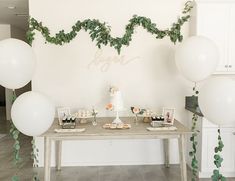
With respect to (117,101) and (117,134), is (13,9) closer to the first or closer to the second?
(117,101)

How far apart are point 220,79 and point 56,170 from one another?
271 centimetres

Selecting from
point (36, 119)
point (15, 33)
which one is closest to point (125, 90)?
point (36, 119)

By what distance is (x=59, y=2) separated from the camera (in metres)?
4.02

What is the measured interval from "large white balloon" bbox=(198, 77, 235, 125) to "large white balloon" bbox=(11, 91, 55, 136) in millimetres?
1436

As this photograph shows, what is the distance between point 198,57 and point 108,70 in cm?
155

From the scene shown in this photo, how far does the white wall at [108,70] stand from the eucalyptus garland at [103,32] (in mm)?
106

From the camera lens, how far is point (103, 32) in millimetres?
3934

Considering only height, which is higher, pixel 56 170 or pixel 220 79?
pixel 220 79

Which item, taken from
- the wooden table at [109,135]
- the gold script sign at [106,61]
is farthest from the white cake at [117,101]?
the gold script sign at [106,61]

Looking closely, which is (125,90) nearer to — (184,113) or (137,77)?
(137,77)

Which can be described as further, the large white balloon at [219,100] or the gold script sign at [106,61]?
the gold script sign at [106,61]

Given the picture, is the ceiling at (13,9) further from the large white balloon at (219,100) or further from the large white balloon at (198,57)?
the large white balloon at (219,100)

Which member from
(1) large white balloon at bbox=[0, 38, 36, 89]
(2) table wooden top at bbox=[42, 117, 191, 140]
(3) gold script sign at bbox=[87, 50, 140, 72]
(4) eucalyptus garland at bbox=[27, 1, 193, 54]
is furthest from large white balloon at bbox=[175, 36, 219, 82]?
(1) large white balloon at bbox=[0, 38, 36, 89]

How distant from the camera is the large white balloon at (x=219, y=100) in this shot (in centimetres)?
227
